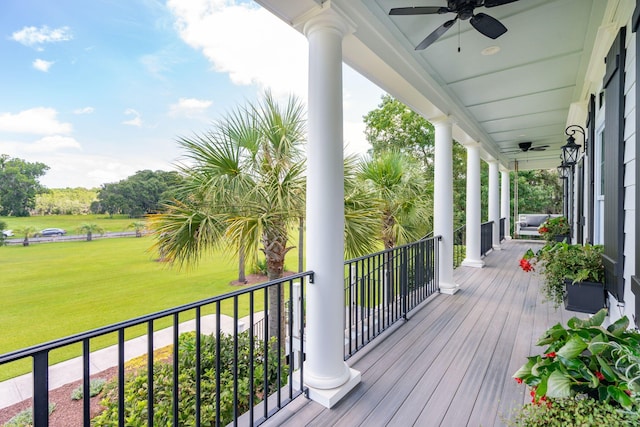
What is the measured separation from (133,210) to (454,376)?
223 inches

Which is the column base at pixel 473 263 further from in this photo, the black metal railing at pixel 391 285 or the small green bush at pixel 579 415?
the small green bush at pixel 579 415

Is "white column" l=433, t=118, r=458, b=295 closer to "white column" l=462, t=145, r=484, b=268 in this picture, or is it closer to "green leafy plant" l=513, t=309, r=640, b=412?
"white column" l=462, t=145, r=484, b=268

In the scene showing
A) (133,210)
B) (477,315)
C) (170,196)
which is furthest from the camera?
(133,210)

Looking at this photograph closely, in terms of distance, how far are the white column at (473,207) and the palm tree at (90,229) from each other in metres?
7.95

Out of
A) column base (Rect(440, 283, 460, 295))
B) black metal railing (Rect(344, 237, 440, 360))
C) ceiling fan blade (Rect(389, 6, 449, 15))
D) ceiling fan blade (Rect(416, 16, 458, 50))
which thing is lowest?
column base (Rect(440, 283, 460, 295))

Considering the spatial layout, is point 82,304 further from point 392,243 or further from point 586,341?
point 586,341

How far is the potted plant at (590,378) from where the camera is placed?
0.94 meters

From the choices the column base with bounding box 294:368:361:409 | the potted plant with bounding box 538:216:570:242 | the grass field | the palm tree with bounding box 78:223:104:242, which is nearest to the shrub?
the column base with bounding box 294:368:361:409

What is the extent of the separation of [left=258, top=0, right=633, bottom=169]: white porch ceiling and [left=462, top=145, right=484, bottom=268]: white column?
1.02 m

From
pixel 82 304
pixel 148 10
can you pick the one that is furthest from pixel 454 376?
pixel 148 10

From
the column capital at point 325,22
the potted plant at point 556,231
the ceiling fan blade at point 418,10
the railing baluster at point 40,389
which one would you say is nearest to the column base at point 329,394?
the railing baluster at point 40,389

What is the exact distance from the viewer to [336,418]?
1.78 m

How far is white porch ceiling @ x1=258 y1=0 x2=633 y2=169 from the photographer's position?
226 centimetres

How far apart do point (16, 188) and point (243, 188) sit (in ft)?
19.8
